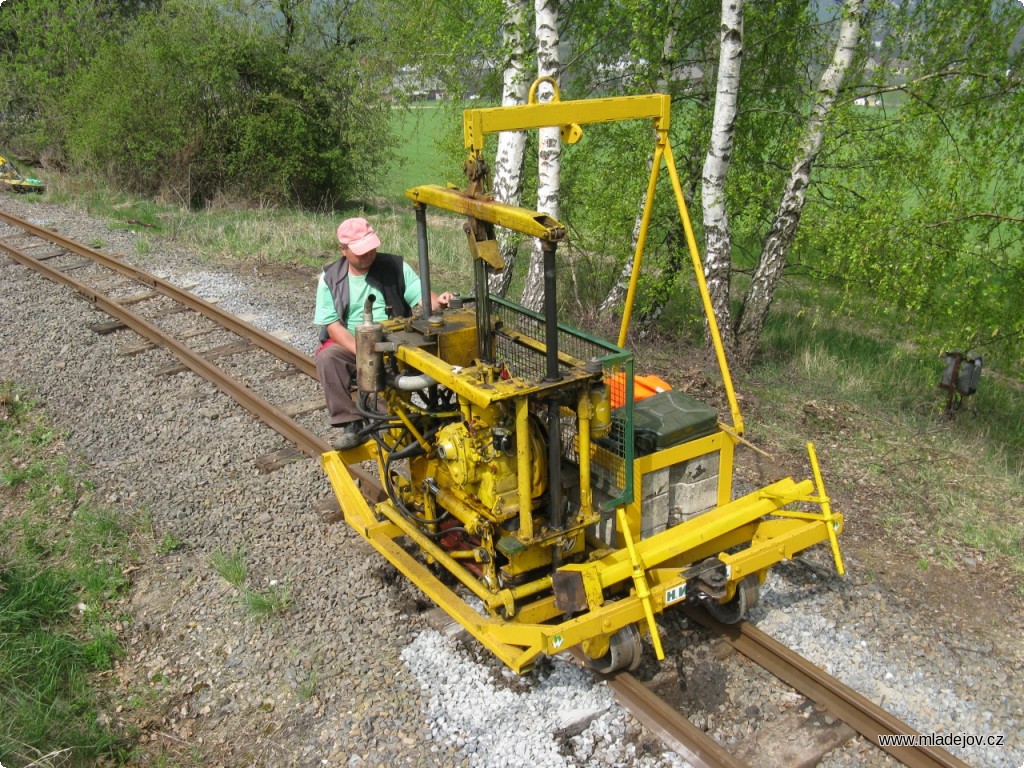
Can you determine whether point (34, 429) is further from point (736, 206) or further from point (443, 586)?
point (736, 206)

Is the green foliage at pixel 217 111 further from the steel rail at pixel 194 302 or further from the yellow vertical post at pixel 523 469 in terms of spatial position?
the yellow vertical post at pixel 523 469

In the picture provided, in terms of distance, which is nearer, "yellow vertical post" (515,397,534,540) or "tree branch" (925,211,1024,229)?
"yellow vertical post" (515,397,534,540)

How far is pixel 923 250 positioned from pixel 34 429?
304 inches

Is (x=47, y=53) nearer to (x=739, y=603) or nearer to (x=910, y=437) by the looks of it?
(x=910, y=437)

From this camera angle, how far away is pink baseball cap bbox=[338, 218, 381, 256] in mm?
5258

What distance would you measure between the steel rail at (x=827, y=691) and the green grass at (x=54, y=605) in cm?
307

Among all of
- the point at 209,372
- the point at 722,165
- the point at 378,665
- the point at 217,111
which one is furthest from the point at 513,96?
the point at 217,111

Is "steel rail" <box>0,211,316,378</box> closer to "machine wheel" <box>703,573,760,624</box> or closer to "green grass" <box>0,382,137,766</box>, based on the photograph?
"green grass" <box>0,382,137,766</box>

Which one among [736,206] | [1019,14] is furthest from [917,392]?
[1019,14]

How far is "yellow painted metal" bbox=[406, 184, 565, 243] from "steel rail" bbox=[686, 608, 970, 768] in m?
2.35

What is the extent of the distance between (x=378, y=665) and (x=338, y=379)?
1.97 meters

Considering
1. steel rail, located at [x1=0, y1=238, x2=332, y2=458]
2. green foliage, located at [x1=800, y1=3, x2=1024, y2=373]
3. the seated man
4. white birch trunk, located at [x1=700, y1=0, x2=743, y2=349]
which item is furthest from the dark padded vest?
green foliage, located at [x1=800, y1=3, x2=1024, y2=373]

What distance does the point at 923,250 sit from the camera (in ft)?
24.3

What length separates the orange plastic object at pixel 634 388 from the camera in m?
4.32
